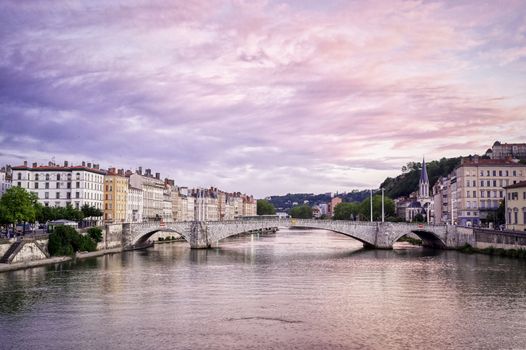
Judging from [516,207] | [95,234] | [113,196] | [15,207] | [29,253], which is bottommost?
[29,253]

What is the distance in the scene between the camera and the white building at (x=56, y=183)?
258ft

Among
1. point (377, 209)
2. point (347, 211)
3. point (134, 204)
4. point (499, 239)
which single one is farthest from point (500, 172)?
point (347, 211)

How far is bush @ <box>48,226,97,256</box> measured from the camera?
→ 52.6m

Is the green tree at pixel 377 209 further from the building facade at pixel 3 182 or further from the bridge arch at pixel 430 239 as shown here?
the building facade at pixel 3 182

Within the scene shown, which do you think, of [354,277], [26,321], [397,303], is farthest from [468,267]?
[26,321]

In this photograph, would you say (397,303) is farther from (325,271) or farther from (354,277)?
(325,271)

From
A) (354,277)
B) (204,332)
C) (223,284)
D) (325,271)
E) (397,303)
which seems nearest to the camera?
(204,332)

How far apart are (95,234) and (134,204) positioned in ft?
109

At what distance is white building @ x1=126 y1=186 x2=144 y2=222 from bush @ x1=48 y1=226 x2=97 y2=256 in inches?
1310

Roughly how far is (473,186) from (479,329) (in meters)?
58.4

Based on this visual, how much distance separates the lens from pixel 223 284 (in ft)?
130

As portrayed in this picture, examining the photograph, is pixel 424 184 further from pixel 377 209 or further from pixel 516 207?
pixel 516 207

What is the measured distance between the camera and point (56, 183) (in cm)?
7906

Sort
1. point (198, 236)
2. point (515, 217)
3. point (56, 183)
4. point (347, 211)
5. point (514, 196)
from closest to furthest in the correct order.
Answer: point (514, 196), point (515, 217), point (198, 236), point (56, 183), point (347, 211)
